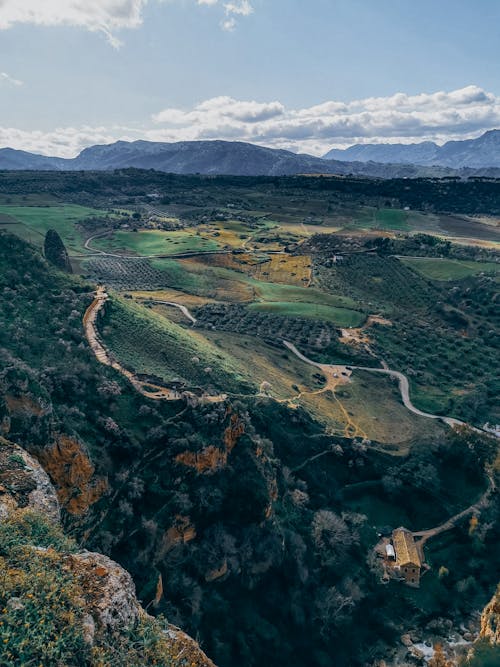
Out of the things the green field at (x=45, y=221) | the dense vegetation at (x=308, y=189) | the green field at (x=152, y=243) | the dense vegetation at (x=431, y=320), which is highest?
the dense vegetation at (x=308, y=189)

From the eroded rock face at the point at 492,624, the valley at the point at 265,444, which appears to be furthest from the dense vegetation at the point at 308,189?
the eroded rock face at the point at 492,624

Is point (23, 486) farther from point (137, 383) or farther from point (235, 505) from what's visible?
point (235, 505)

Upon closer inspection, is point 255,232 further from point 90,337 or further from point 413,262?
point 90,337

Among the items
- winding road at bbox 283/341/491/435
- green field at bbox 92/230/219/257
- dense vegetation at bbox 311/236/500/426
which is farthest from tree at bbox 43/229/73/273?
dense vegetation at bbox 311/236/500/426

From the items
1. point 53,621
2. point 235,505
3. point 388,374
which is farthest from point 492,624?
point 388,374

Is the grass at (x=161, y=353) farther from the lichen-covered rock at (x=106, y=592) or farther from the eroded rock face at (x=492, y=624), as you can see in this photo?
the eroded rock face at (x=492, y=624)

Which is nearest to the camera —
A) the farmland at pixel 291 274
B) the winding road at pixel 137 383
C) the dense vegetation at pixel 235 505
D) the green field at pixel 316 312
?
the dense vegetation at pixel 235 505
